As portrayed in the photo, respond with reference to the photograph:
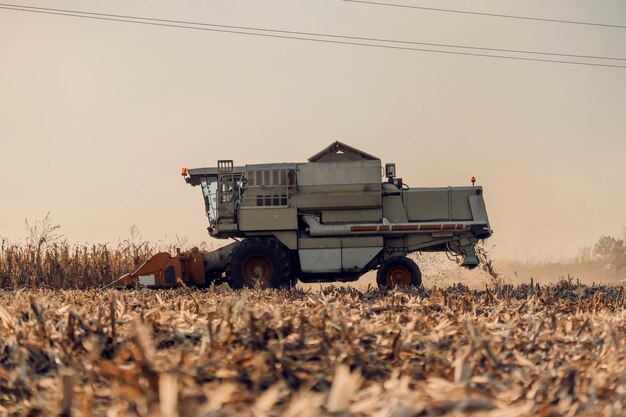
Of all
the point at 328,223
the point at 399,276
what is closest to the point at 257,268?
the point at 328,223

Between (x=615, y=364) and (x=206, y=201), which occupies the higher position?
(x=206, y=201)

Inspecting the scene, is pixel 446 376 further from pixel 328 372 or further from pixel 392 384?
pixel 392 384

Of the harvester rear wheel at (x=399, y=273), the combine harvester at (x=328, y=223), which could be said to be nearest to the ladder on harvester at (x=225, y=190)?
the combine harvester at (x=328, y=223)

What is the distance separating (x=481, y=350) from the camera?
3.42 m

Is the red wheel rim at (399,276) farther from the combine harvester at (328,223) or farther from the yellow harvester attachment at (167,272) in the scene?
the yellow harvester attachment at (167,272)

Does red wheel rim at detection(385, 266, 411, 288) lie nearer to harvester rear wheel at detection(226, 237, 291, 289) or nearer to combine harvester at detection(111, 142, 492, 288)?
combine harvester at detection(111, 142, 492, 288)

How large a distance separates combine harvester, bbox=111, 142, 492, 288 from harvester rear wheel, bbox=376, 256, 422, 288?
0.06 feet

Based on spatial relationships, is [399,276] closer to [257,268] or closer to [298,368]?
[257,268]

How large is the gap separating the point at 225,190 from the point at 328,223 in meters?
2.09

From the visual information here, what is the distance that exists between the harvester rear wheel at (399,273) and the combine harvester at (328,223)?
0.06ft

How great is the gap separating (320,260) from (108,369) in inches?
459

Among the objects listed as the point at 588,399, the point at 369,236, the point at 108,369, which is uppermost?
the point at 369,236

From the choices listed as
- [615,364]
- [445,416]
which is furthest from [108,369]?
[615,364]

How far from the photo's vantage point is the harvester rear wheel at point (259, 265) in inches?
539
